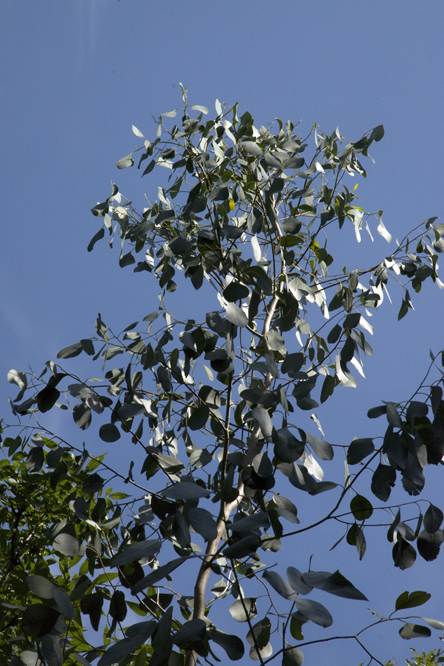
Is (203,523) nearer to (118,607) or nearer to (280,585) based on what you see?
(280,585)

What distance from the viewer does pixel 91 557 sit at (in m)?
1.38

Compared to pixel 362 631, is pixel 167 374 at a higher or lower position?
higher

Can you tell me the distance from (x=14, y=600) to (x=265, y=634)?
1063 millimetres

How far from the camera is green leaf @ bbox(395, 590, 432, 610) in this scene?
3.43 ft

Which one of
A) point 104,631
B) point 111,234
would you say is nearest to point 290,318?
point 111,234

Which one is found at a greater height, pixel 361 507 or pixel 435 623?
pixel 361 507

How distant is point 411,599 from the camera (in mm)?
1056

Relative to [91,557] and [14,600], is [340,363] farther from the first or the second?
[14,600]

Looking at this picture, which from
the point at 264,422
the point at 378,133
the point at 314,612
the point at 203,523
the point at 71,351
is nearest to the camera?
the point at 314,612

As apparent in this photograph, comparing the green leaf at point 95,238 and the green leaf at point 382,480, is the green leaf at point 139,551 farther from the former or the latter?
the green leaf at point 95,238

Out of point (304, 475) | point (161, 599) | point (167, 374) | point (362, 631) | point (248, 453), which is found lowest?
point (362, 631)

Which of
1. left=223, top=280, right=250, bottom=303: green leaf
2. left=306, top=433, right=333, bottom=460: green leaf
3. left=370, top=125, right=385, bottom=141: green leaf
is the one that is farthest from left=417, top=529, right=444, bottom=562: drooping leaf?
left=370, top=125, right=385, bottom=141: green leaf

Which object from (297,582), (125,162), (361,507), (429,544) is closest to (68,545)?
(297,582)

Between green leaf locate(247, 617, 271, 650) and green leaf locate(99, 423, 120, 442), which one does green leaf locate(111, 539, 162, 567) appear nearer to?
green leaf locate(99, 423, 120, 442)
